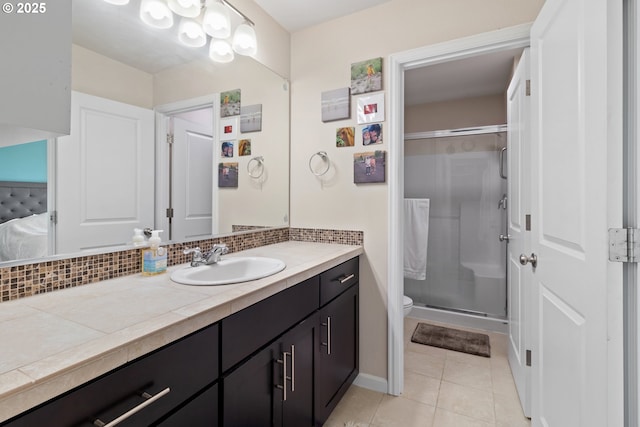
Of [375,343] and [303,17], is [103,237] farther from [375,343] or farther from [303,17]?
[303,17]

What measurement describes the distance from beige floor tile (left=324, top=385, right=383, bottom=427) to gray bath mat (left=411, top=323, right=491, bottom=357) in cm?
86

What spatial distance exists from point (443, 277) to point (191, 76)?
9.73ft

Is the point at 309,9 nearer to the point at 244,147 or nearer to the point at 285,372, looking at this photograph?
the point at 244,147

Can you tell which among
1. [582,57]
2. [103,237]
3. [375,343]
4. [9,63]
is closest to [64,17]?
[9,63]

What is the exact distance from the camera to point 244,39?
6.00ft

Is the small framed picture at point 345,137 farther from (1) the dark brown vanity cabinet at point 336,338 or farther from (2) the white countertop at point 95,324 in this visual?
(2) the white countertop at point 95,324

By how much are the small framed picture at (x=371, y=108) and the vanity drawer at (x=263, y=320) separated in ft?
3.61

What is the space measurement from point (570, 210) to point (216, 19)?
6.03ft

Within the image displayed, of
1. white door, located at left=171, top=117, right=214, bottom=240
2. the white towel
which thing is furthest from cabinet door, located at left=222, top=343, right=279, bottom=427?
the white towel

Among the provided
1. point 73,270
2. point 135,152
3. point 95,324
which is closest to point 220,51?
point 135,152

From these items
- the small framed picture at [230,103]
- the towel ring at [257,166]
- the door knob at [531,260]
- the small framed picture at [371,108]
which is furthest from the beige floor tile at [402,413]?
the small framed picture at [230,103]

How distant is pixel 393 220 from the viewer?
1.88 meters

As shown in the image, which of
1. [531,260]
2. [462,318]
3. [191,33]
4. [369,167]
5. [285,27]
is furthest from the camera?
[462,318]

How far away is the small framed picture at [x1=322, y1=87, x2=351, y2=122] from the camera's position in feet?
6.56
